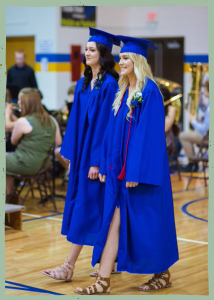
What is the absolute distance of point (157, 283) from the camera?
411 cm

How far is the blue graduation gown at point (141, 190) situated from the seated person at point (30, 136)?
8.98ft

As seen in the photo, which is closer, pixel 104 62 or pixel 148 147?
pixel 148 147

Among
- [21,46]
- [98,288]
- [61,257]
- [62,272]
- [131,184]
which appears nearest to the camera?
[131,184]

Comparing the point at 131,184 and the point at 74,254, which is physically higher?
the point at 131,184

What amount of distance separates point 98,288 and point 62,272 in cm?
44

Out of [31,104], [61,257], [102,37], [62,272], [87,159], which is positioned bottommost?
[61,257]

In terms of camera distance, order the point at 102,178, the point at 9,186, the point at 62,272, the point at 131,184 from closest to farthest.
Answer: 1. the point at 131,184
2. the point at 102,178
3. the point at 62,272
4. the point at 9,186

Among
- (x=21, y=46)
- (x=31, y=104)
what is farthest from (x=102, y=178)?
(x=21, y=46)

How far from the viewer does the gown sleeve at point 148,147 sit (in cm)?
377

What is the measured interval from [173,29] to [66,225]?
10.3 m

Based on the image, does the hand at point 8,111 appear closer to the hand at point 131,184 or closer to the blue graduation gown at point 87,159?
the blue graduation gown at point 87,159

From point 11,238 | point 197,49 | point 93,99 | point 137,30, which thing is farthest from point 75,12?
point 93,99

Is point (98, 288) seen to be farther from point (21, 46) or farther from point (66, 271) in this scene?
point (21, 46)

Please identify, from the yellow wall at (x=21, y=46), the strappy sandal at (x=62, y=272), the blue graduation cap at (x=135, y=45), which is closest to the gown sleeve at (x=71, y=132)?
the blue graduation cap at (x=135, y=45)
